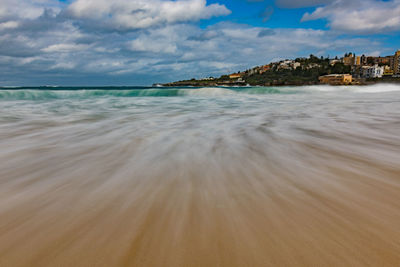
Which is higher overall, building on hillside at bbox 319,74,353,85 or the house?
the house

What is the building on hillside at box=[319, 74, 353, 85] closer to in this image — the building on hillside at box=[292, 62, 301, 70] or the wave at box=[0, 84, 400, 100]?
the building on hillside at box=[292, 62, 301, 70]

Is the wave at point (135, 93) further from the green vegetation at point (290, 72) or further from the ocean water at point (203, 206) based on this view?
the green vegetation at point (290, 72)

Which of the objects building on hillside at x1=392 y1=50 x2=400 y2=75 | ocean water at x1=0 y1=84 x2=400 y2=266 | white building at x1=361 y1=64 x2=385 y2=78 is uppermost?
building on hillside at x1=392 y1=50 x2=400 y2=75

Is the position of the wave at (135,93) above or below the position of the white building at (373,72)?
below

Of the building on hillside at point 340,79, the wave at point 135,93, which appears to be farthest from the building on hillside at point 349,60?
the wave at point 135,93

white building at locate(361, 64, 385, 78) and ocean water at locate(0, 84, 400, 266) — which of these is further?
white building at locate(361, 64, 385, 78)

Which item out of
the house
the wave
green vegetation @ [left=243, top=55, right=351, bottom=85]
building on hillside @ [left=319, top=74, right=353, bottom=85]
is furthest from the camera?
the house

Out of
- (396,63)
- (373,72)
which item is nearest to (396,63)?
(396,63)

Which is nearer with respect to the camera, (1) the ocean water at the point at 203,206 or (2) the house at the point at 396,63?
(1) the ocean water at the point at 203,206

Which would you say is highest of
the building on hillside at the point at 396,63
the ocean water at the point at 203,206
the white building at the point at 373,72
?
the building on hillside at the point at 396,63

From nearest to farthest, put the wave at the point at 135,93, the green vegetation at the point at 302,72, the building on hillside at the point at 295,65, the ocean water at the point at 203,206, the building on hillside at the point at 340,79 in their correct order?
the ocean water at the point at 203,206, the wave at the point at 135,93, the building on hillside at the point at 340,79, the green vegetation at the point at 302,72, the building on hillside at the point at 295,65

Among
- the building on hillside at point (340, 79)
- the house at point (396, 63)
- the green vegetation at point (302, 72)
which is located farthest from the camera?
the house at point (396, 63)

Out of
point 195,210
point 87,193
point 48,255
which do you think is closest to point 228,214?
point 195,210

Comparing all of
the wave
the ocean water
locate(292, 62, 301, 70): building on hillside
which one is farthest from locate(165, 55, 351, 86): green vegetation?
the ocean water
